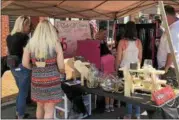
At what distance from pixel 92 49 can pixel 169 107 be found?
1577 mm

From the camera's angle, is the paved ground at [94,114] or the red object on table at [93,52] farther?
the paved ground at [94,114]

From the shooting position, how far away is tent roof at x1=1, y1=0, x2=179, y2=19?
10.3 feet

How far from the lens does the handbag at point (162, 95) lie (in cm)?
234

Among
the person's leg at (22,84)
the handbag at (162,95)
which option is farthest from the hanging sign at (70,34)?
the handbag at (162,95)

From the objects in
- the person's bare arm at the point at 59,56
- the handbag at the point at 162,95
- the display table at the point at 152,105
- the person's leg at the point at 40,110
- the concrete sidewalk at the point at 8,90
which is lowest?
the concrete sidewalk at the point at 8,90

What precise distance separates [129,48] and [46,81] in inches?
49.1

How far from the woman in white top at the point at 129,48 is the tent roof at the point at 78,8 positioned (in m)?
0.39

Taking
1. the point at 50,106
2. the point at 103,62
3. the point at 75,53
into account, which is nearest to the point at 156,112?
the point at 50,106

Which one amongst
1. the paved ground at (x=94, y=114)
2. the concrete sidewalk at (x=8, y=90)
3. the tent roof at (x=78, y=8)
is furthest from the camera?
the concrete sidewalk at (x=8, y=90)

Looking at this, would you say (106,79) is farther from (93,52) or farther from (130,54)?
(93,52)

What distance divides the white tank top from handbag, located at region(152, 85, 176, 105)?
3.12ft

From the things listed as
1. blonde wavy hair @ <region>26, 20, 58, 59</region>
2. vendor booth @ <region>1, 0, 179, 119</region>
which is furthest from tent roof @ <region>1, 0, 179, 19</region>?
blonde wavy hair @ <region>26, 20, 58, 59</region>

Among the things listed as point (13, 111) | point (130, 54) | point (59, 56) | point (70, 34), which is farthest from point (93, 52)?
point (13, 111)

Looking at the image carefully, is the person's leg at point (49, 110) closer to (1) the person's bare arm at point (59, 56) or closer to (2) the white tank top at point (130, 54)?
(1) the person's bare arm at point (59, 56)
